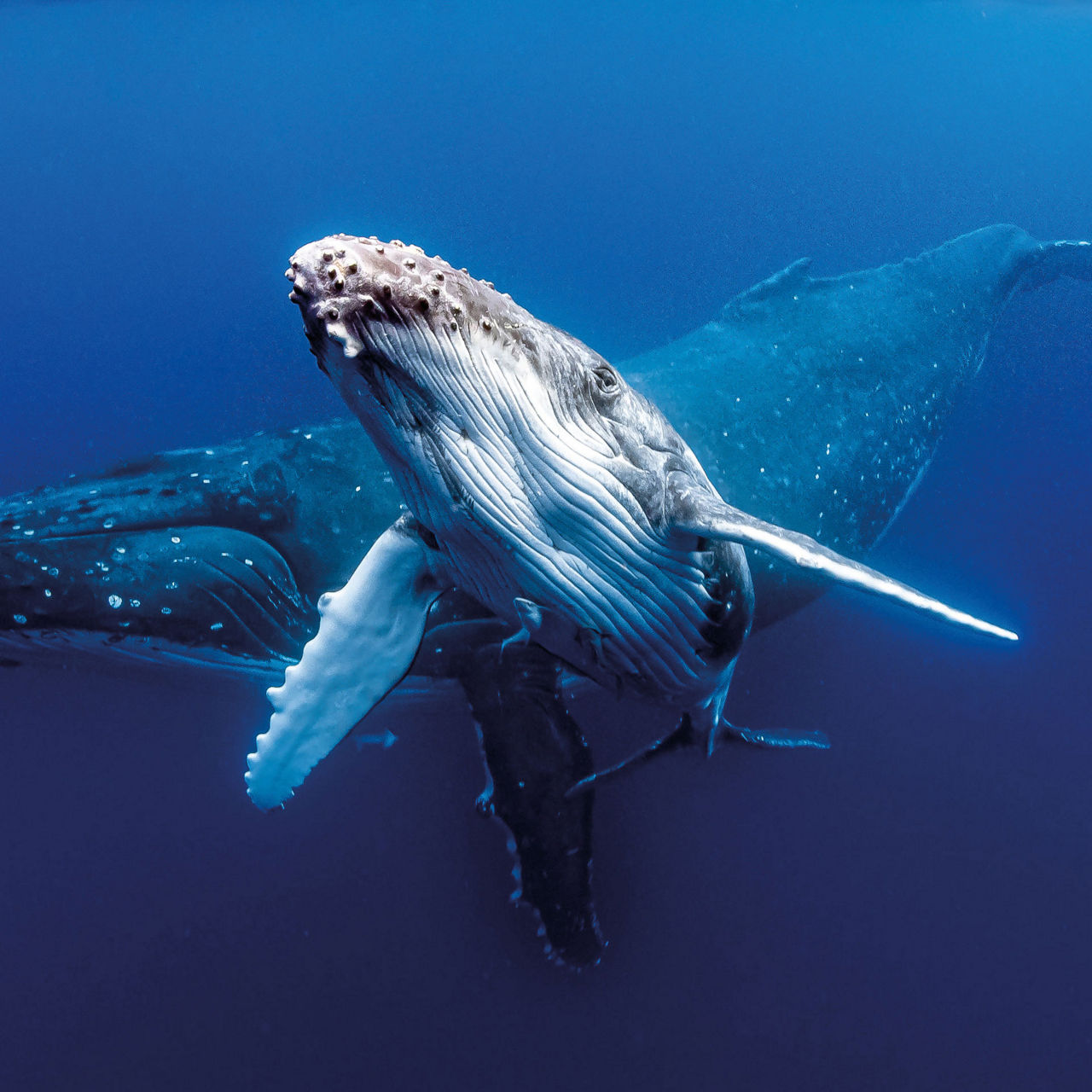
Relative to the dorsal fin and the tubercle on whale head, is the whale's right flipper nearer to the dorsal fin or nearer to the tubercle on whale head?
the tubercle on whale head

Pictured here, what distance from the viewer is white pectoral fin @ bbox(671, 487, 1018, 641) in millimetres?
2398

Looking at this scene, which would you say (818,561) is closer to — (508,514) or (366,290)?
(508,514)

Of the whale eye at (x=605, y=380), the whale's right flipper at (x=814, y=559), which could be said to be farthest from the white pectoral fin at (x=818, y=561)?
the whale eye at (x=605, y=380)

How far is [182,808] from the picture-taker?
7.84m

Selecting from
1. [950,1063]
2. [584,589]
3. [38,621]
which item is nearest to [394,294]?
[584,589]

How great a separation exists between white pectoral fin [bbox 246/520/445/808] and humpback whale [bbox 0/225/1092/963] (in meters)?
2.13

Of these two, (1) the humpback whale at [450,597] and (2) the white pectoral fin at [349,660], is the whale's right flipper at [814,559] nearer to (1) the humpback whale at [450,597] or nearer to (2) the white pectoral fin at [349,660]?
(2) the white pectoral fin at [349,660]

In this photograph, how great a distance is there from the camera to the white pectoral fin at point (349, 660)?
3510 millimetres

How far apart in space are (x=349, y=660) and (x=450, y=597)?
227cm

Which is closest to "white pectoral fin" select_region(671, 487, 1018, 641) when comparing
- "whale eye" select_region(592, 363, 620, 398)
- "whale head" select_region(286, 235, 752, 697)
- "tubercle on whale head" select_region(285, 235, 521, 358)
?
"whale head" select_region(286, 235, 752, 697)

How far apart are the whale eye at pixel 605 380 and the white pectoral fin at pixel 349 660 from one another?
3.56 ft

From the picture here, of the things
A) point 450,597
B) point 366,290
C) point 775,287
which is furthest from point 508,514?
point 775,287

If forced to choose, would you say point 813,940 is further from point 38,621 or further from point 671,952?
point 38,621

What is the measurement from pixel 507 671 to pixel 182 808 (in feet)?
13.6
